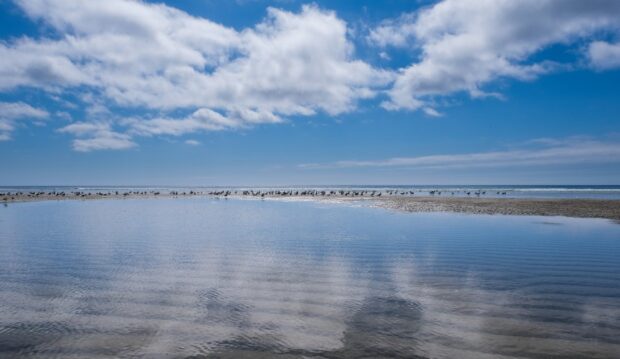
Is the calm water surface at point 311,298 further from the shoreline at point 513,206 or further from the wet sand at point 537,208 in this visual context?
the shoreline at point 513,206

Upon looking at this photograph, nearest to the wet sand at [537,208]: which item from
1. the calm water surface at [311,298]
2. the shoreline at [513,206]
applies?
the shoreline at [513,206]

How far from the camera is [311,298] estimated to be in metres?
9.57

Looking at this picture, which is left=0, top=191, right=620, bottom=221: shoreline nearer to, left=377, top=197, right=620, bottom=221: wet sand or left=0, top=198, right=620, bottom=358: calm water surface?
left=377, top=197, right=620, bottom=221: wet sand

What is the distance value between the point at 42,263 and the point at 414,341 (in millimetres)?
13126

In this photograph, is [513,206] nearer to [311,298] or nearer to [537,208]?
[537,208]

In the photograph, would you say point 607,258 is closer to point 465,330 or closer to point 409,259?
point 409,259

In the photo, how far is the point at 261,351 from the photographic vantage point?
650 cm

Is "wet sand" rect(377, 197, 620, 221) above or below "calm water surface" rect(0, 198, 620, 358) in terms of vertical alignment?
above

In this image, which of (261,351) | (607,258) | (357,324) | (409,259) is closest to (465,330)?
(357,324)

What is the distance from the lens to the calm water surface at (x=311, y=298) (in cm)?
673

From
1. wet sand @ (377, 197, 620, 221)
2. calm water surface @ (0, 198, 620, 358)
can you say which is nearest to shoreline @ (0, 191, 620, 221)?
wet sand @ (377, 197, 620, 221)

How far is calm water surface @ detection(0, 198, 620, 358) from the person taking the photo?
673 cm

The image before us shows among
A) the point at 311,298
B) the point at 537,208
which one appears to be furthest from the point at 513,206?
the point at 311,298

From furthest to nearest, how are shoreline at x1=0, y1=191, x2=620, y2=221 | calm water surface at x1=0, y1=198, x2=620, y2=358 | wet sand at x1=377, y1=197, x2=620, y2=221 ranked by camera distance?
shoreline at x1=0, y1=191, x2=620, y2=221 < wet sand at x1=377, y1=197, x2=620, y2=221 < calm water surface at x1=0, y1=198, x2=620, y2=358
